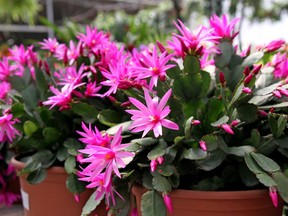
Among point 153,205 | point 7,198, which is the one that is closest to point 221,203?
point 153,205

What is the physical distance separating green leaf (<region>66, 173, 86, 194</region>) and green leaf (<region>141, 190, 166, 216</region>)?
0.24 m

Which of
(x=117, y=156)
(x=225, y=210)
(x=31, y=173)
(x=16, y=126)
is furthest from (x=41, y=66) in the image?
(x=225, y=210)

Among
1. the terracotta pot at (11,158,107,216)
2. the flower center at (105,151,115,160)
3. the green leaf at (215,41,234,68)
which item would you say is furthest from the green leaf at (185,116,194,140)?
the terracotta pot at (11,158,107,216)

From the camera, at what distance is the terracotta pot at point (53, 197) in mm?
948

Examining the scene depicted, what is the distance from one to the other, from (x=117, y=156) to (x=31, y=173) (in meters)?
0.38

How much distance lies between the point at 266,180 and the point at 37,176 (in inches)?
21.7

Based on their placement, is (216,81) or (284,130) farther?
(216,81)

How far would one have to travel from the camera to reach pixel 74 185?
85cm

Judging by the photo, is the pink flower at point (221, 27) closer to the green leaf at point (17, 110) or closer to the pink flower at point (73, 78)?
the pink flower at point (73, 78)

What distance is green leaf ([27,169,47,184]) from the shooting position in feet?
3.04

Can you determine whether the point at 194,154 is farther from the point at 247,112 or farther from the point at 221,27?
the point at 221,27

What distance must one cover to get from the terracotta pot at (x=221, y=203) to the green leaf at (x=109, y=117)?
213 millimetres

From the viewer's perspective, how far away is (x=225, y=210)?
2.24 feet

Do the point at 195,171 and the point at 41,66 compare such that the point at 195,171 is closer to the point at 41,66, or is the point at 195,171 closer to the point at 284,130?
the point at 284,130
